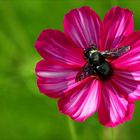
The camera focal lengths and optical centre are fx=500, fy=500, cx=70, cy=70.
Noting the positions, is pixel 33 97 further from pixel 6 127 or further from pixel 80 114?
pixel 80 114

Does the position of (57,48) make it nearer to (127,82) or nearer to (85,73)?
(85,73)

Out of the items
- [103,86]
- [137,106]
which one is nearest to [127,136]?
[137,106]

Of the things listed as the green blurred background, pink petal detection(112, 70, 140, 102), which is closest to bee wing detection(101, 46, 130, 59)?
pink petal detection(112, 70, 140, 102)

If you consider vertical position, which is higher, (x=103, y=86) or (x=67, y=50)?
(x=67, y=50)

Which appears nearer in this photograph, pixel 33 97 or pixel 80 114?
pixel 80 114

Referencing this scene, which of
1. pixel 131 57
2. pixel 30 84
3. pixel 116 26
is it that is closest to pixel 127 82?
pixel 131 57

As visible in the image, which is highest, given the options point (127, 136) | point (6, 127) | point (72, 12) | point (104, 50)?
point (72, 12)

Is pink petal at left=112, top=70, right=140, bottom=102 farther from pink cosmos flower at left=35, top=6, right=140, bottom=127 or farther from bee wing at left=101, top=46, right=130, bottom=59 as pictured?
bee wing at left=101, top=46, right=130, bottom=59
